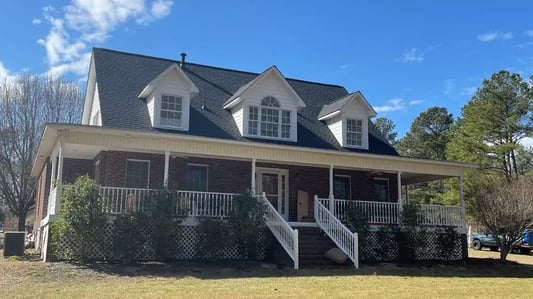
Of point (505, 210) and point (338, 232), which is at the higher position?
point (505, 210)

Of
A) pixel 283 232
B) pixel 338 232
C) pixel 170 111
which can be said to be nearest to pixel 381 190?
pixel 338 232

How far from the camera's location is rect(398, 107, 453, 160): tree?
161 feet

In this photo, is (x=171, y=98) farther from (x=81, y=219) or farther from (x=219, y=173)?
(x=81, y=219)

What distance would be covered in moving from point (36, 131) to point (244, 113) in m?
20.0

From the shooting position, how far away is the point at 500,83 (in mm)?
38312

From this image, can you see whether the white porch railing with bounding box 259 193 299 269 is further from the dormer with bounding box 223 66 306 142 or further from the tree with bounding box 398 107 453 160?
the tree with bounding box 398 107 453 160

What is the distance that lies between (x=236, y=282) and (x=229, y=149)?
6.38 metres

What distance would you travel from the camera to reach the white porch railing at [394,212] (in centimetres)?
1950

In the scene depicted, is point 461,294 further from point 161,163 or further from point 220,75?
point 220,75

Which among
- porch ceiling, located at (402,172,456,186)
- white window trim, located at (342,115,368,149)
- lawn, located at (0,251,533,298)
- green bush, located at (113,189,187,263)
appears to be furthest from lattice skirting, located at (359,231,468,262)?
green bush, located at (113,189,187,263)

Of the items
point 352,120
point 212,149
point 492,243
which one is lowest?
point 492,243

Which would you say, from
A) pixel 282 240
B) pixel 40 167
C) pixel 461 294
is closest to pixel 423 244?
pixel 282 240

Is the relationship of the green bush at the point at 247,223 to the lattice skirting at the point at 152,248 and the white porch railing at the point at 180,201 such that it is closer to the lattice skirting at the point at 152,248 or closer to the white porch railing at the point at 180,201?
the lattice skirting at the point at 152,248

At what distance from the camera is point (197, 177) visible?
1922 centimetres
